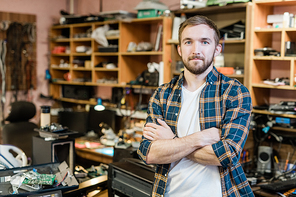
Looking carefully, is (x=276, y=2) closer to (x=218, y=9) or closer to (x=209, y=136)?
(x=218, y=9)

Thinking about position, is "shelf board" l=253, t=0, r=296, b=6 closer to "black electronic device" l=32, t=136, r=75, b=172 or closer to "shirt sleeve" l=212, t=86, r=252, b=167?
"shirt sleeve" l=212, t=86, r=252, b=167

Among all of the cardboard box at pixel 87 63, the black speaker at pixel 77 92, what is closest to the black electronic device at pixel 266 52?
the cardboard box at pixel 87 63

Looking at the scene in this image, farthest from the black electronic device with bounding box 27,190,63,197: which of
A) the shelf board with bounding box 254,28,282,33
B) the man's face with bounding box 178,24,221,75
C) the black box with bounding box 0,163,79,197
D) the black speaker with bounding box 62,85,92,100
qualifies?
the black speaker with bounding box 62,85,92,100

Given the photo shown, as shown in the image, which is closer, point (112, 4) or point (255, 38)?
point (255, 38)

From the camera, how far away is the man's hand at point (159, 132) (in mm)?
1654

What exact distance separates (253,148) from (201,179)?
6.19 feet

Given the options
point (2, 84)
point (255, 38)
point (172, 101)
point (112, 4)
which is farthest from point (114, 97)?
point (172, 101)

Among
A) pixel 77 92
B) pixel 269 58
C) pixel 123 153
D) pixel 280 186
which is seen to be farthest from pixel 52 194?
pixel 77 92

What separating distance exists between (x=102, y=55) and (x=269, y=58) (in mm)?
2356

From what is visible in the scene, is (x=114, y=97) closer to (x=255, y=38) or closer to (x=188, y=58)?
(x=255, y=38)

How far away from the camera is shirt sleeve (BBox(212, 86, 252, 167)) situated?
4.95ft

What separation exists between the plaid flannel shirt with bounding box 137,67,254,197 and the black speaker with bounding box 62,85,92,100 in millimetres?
3323

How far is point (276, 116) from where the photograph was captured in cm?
312

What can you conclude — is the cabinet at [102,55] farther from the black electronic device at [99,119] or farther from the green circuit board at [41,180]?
the green circuit board at [41,180]
